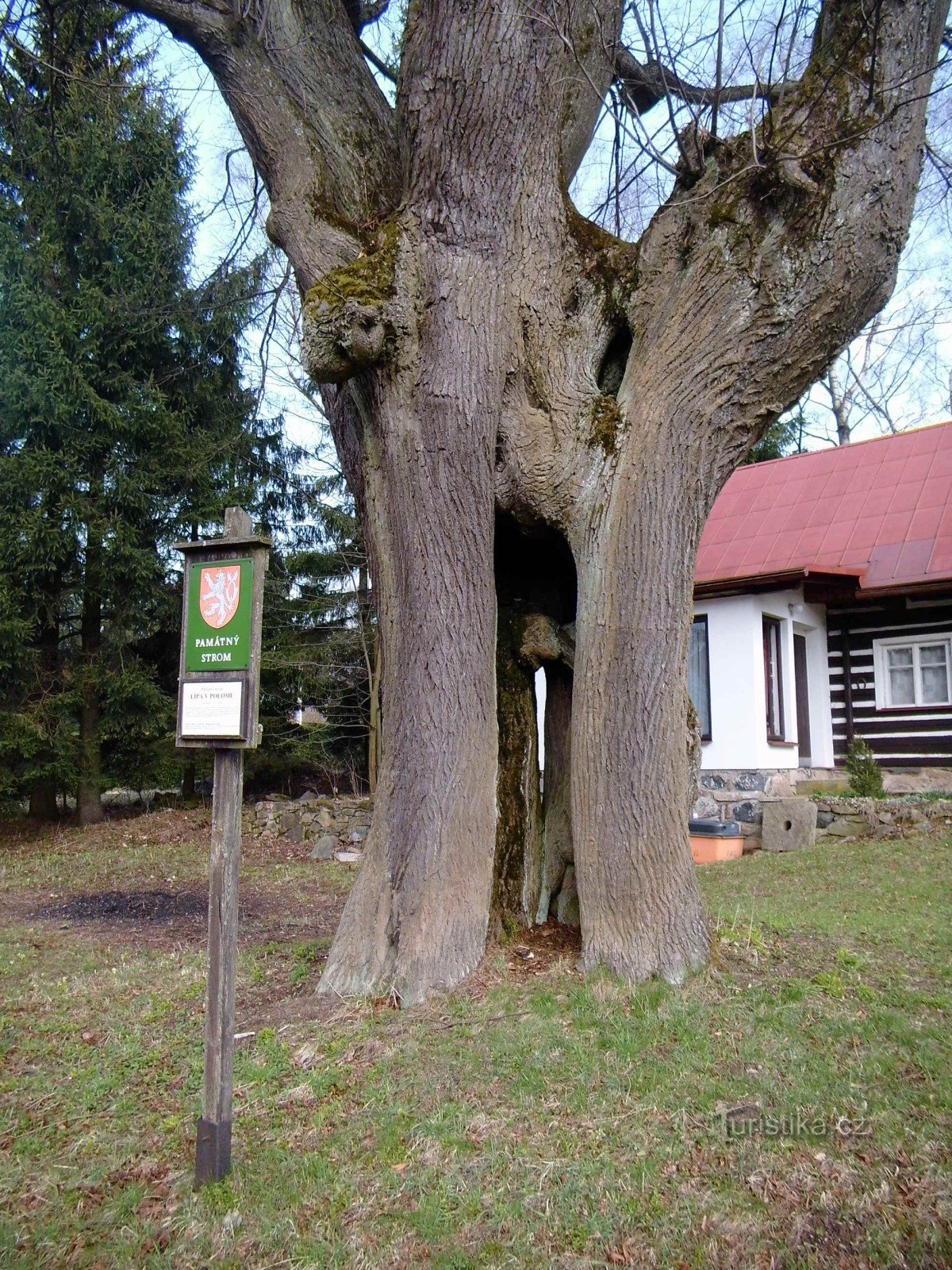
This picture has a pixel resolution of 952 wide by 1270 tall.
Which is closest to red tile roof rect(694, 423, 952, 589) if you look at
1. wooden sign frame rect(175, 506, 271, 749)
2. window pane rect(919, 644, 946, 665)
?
window pane rect(919, 644, 946, 665)

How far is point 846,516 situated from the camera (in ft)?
56.5

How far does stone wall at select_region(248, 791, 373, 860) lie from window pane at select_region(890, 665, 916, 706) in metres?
8.71

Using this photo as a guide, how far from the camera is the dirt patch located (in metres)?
9.10

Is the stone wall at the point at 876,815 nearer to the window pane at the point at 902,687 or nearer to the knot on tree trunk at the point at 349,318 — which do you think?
the window pane at the point at 902,687

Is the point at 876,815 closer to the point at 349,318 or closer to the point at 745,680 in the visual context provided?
the point at 745,680

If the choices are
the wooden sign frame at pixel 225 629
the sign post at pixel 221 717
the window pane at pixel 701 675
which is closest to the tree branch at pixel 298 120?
the wooden sign frame at pixel 225 629

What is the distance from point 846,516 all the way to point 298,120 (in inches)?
527

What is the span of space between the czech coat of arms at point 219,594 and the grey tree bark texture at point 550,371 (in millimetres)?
1769

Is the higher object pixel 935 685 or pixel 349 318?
pixel 349 318

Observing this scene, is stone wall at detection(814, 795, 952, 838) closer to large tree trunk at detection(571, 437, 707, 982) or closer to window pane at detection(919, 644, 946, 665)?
window pane at detection(919, 644, 946, 665)

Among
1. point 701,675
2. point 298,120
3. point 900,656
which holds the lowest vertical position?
point 701,675

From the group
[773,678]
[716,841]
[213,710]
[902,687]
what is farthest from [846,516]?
[213,710]

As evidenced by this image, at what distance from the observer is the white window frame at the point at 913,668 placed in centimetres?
1564

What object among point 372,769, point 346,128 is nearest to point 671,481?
point 346,128
